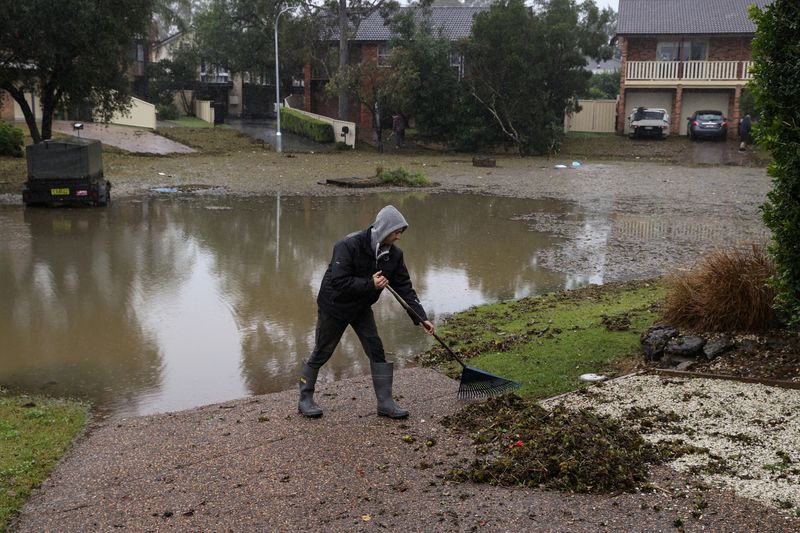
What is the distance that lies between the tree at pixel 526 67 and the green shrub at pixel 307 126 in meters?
7.28

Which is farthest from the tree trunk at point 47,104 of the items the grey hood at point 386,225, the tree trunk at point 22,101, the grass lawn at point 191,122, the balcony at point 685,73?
the balcony at point 685,73

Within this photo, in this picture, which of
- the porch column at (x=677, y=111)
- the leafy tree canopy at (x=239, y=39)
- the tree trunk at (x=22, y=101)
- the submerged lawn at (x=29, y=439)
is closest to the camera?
the submerged lawn at (x=29, y=439)

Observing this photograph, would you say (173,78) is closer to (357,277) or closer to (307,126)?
(307,126)

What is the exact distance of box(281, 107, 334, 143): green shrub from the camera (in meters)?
41.9

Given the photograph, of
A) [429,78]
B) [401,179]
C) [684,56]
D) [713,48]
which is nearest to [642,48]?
[684,56]

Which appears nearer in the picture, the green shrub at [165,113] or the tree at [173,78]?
the green shrub at [165,113]

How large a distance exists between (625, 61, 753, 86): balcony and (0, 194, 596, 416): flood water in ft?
89.2

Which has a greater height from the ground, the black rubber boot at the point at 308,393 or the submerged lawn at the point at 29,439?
the black rubber boot at the point at 308,393

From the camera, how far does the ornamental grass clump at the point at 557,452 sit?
5.20 metres

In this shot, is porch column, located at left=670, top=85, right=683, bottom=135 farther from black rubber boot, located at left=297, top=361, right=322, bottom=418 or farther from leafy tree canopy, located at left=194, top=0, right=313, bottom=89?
black rubber boot, located at left=297, top=361, right=322, bottom=418

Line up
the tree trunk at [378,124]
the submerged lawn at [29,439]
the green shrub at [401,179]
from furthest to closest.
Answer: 1. the tree trunk at [378,124]
2. the green shrub at [401,179]
3. the submerged lawn at [29,439]

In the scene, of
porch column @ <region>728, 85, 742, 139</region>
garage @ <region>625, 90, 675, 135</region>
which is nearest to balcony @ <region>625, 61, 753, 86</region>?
porch column @ <region>728, 85, 742, 139</region>

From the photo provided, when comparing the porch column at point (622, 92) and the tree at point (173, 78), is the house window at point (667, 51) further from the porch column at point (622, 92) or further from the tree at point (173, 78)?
the tree at point (173, 78)

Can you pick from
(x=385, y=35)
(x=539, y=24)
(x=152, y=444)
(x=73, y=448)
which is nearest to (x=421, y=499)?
(x=152, y=444)
